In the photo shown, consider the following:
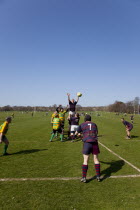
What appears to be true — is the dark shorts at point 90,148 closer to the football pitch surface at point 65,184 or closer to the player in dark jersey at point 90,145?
the player in dark jersey at point 90,145

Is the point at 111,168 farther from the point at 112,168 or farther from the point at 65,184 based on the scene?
the point at 65,184

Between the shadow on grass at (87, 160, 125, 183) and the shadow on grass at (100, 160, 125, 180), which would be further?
the shadow on grass at (100, 160, 125, 180)

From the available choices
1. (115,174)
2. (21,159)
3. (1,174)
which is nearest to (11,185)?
(1,174)

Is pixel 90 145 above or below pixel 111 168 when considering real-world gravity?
above

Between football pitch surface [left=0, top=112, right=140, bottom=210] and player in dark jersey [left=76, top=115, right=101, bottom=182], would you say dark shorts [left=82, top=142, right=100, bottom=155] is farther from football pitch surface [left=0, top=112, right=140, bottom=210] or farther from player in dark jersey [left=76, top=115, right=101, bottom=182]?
football pitch surface [left=0, top=112, right=140, bottom=210]

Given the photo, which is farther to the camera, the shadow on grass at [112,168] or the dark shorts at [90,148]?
the shadow on grass at [112,168]


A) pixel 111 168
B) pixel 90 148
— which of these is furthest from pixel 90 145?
pixel 111 168

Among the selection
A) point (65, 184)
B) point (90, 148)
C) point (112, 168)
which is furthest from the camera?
point (112, 168)

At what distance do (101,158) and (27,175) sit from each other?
3.62m

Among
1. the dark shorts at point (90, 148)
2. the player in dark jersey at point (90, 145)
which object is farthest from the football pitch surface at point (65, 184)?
the dark shorts at point (90, 148)

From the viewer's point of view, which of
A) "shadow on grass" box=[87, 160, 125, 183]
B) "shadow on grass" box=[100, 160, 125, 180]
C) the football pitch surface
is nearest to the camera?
the football pitch surface

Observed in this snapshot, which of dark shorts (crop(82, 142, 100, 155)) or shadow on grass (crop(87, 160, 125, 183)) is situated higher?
dark shorts (crop(82, 142, 100, 155))

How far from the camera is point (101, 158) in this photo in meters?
8.05

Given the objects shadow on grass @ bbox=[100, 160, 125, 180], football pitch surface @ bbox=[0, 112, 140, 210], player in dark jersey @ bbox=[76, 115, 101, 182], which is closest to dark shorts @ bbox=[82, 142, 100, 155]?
player in dark jersey @ bbox=[76, 115, 101, 182]
